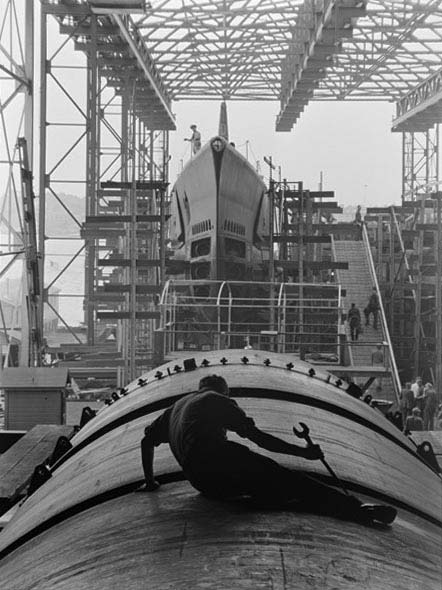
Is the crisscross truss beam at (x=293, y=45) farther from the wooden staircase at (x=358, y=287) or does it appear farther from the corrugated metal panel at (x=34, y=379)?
the corrugated metal panel at (x=34, y=379)

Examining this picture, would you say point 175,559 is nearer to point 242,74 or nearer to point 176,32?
point 176,32

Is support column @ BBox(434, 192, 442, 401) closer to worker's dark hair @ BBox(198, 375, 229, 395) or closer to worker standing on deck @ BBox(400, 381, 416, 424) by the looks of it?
Result: worker standing on deck @ BBox(400, 381, 416, 424)

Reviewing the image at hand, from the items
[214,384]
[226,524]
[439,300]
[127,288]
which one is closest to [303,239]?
[439,300]

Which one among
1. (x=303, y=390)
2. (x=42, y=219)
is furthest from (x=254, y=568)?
(x=42, y=219)

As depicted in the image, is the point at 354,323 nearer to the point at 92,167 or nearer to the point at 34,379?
the point at 92,167

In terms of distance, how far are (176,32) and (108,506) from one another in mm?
35583

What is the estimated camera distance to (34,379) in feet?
39.0

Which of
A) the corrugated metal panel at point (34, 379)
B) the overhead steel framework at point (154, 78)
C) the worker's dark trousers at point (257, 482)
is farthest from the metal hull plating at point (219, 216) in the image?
the worker's dark trousers at point (257, 482)

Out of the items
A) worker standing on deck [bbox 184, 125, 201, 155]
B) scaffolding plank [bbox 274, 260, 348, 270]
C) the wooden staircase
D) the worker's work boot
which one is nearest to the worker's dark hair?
the worker's work boot

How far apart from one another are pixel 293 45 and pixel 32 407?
2788 cm

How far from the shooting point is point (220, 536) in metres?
2.37

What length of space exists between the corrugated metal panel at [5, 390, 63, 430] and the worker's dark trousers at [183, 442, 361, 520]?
947 centimetres

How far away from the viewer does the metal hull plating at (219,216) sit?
26312 mm

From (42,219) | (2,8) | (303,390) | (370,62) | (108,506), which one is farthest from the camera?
(370,62)
